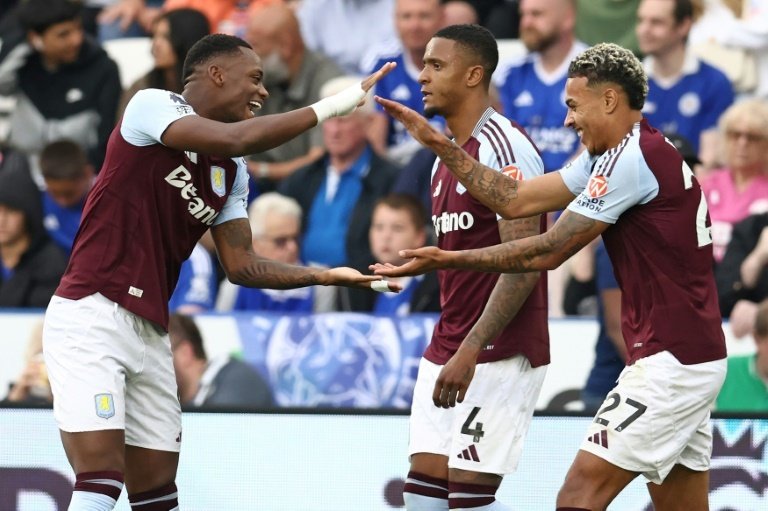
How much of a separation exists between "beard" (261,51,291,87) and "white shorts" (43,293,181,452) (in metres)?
5.28

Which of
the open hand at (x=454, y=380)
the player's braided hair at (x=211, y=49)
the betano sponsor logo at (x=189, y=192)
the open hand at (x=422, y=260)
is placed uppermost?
the player's braided hair at (x=211, y=49)

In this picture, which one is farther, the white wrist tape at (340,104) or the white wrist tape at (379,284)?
the white wrist tape at (379,284)

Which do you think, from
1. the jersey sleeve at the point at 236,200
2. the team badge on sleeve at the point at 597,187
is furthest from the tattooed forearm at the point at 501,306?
the jersey sleeve at the point at 236,200

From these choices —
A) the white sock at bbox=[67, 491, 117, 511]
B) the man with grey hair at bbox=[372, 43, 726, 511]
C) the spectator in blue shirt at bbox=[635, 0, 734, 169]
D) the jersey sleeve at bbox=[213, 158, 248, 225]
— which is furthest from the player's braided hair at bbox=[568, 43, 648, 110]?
the spectator in blue shirt at bbox=[635, 0, 734, 169]

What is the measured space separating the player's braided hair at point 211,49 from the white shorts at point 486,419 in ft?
5.73

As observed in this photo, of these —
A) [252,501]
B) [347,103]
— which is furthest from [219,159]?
[252,501]

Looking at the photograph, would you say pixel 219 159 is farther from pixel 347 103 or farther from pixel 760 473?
pixel 760 473

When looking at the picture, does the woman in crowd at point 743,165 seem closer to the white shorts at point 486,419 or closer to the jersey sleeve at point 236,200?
the white shorts at point 486,419

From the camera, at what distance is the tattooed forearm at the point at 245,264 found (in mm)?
7180

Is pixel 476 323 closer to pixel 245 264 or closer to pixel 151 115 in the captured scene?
pixel 245 264

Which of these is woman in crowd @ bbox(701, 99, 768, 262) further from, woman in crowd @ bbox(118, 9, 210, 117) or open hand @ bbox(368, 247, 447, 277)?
open hand @ bbox(368, 247, 447, 277)

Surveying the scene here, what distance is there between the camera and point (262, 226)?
11.0m

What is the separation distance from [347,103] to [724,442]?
2766 mm

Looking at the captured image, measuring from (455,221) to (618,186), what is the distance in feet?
3.35
